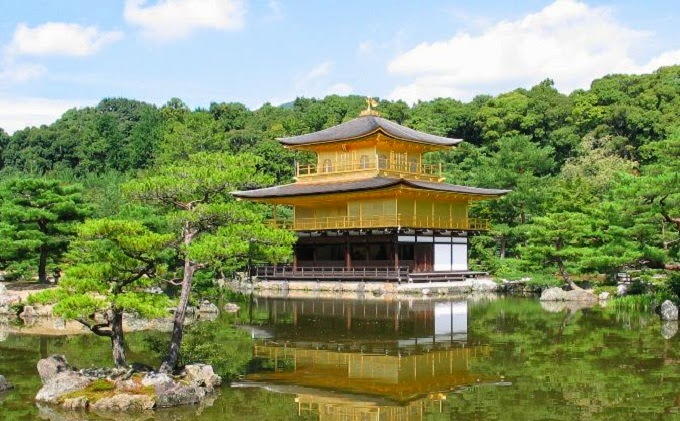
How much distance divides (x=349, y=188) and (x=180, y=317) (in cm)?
2443

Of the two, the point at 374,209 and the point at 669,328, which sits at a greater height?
the point at 374,209

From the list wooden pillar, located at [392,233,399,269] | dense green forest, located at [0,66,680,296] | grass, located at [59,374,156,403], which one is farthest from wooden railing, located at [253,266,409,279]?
grass, located at [59,374,156,403]

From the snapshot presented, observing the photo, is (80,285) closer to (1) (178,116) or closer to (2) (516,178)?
(2) (516,178)

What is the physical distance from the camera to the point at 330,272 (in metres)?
35.8

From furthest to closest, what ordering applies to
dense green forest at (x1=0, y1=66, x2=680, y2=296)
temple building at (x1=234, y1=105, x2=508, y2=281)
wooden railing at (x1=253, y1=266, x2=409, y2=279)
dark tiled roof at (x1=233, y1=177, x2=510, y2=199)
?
temple building at (x1=234, y1=105, x2=508, y2=281), dark tiled roof at (x1=233, y1=177, x2=510, y2=199), wooden railing at (x1=253, y1=266, x2=409, y2=279), dense green forest at (x1=0, y1=66, x2=680, y2=296)

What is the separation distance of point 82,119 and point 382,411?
279 ft

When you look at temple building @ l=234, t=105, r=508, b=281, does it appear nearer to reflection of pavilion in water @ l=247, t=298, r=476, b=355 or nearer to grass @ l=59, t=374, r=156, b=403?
reflection of pavilion in water @ l=247, t=298, r=476, b=355

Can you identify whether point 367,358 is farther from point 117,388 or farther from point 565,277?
point 565,277

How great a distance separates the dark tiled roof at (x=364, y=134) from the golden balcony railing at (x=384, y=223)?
4.19m

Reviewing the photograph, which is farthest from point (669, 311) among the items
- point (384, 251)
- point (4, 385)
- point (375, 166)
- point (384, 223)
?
point (375, 166)

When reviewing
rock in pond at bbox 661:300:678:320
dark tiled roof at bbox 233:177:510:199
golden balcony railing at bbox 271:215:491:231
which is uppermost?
dark tiled roof at bbox 233:177:510:199

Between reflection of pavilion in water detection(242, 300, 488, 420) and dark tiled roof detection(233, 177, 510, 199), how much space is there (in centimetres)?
1136

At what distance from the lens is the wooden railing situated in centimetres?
3404

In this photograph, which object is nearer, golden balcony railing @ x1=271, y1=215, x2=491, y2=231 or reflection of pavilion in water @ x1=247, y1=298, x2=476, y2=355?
reflection of pavilion in water @ x1=247, y1=298, x2=476, y2=355
